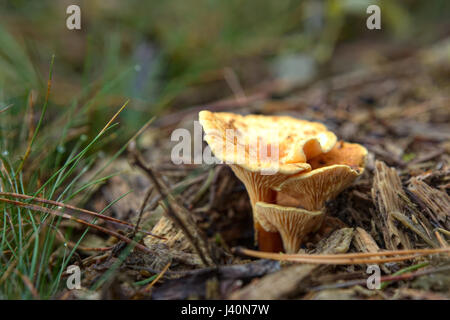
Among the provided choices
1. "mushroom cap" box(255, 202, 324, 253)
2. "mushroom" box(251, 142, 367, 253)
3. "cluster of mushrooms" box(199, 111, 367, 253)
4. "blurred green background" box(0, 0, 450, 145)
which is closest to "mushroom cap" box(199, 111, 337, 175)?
"cluster of mushrooms" box(199, 111, 367, 253)

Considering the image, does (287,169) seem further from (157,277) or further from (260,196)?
(157,277)

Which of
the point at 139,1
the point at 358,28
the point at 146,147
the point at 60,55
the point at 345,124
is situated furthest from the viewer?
the point at 358,28

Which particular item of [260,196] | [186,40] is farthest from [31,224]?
[186,40]

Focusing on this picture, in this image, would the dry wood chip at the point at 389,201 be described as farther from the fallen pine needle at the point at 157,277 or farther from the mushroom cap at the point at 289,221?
the fallen pine needle at the point at 157,277

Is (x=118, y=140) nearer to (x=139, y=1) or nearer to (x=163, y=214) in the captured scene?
(x=163, y=214)

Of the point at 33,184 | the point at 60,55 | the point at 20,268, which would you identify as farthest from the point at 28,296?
the point at 60,55

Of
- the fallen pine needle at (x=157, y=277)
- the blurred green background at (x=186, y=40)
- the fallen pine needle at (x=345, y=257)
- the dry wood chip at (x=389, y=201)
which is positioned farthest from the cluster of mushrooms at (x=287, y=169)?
the blurred green background at (x=186, y=40)
